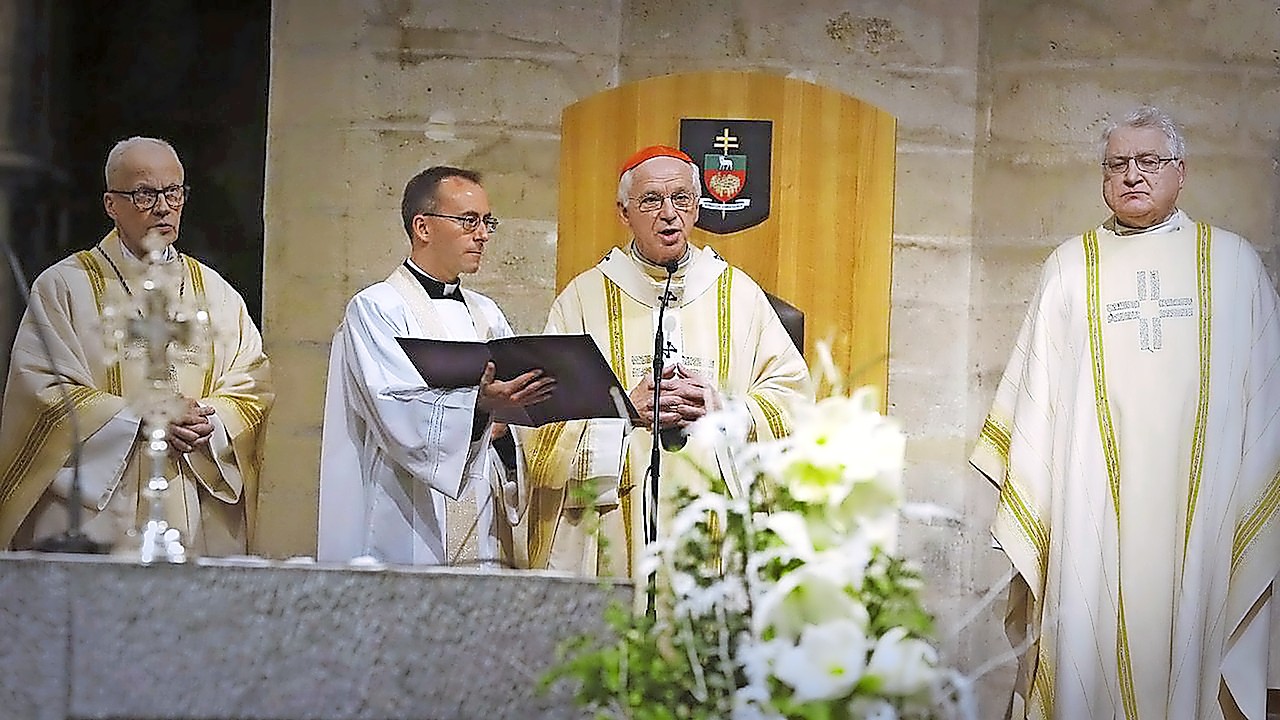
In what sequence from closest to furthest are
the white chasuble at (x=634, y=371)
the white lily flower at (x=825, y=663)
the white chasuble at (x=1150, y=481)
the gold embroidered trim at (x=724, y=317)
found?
the white lily flower at (x=825, y=663)
the white chasuble at (x=1150, y=481)
the white chasuble at (x=634, y=371)
the gold embroidered trim at (x=724, y=317)

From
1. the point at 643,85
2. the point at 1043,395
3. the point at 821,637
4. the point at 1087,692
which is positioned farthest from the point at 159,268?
the point at 821,637

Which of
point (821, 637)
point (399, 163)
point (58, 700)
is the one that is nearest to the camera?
point (821, 637)

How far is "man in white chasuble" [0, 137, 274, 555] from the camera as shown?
448 cm

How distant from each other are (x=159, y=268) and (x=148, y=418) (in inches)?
16.7

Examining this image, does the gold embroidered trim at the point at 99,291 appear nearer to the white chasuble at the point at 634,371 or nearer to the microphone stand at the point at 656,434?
the white chasuble at the point at 634,371

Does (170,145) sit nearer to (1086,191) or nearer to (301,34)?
(301,34)

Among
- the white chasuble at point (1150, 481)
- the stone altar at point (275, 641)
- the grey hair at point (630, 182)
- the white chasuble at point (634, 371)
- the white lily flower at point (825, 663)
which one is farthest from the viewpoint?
the grey hair at point (630, 182)

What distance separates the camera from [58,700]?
1.88 meters

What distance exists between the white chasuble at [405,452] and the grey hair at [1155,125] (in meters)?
1.86

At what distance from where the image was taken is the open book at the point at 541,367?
4500 millimetres

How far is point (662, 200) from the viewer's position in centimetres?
482

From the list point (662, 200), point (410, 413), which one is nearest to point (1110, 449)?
point (662, 200)

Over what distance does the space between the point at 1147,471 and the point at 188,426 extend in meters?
2.66

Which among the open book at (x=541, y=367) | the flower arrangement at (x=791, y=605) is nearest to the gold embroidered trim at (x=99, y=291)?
the open book at (x=541, y=367)
